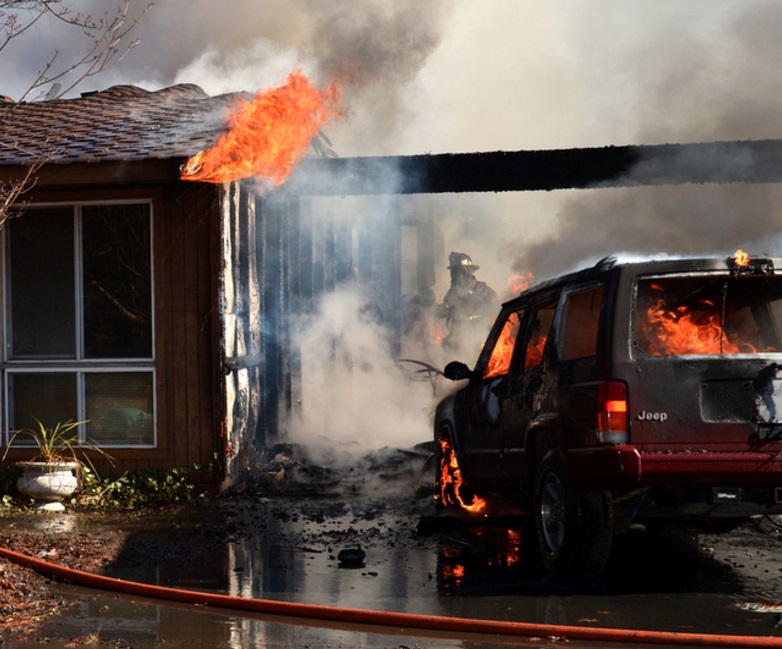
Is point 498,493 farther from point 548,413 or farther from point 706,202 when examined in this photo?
point 706,202

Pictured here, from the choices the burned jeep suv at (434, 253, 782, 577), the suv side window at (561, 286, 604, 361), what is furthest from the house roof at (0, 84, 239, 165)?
the burned jeep suv at (434, 253, 782, 577)

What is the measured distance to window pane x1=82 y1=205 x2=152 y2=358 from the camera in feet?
39.4

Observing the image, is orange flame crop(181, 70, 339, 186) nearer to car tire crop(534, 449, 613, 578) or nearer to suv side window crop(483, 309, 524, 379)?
suv side window crop(483, 309, 524, 379)

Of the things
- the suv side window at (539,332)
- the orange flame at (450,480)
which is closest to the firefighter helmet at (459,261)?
the orange flame at (450,480)

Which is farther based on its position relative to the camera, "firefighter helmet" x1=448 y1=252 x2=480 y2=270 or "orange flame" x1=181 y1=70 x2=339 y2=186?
"firefighter helmet" x1=448 y1=252 x2=480 y2=270

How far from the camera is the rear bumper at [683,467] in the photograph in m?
6.46

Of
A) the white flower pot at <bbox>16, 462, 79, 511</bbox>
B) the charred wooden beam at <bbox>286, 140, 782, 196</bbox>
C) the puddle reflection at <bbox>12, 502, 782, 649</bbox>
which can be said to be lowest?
the puddle reflection at <bbox>12, 502, 782, 649</bbox>

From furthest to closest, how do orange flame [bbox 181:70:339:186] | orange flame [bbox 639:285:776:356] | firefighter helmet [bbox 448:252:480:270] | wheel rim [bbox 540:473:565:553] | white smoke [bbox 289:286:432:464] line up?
firefighter helmet [bbox 448:252:480:270] → white smoke [bbox 289:286:432:464] → orange flame [bbox 181:70:339:186] → wheel rim [bbox 540:473:565:553] → orange flame [bbox 639:285:776:356]

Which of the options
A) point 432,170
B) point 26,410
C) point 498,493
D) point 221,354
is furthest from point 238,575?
point 432,170

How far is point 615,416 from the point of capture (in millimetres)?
6520

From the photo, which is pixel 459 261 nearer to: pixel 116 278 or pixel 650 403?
pixel 116 278

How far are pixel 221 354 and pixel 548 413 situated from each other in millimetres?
5201

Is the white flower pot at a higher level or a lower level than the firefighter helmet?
lower

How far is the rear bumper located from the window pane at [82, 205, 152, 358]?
22.2ft
